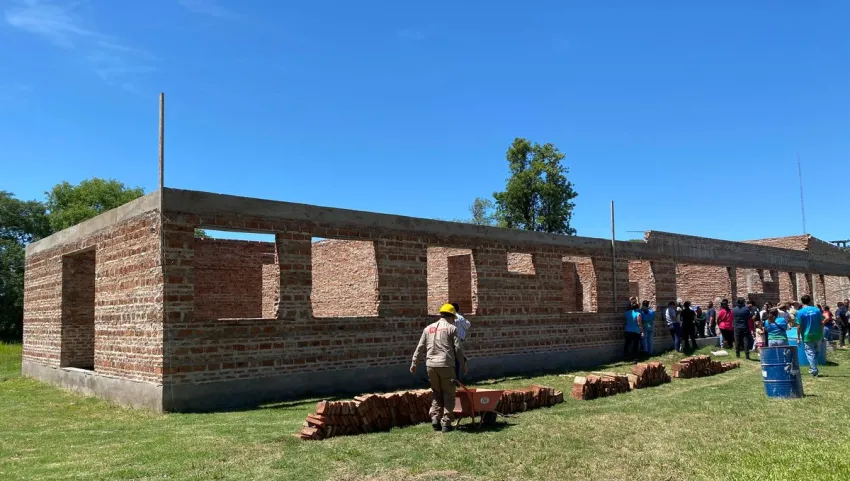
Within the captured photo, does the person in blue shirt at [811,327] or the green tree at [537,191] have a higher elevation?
the green tree at [537,191]

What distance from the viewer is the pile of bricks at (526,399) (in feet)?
34.0

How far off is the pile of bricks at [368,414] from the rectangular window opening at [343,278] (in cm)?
1018

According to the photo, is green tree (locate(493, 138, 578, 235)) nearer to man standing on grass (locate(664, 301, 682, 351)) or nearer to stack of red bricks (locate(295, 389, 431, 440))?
man standing on grass (locate(664, 301, 682, 351))

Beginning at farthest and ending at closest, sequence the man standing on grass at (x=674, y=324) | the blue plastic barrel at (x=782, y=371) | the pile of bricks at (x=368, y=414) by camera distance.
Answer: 1. the man standing on grass at (x=674, y=324)
2. the blue plastic barrel at (x=782, y=371)
3. the pile of bricks at (x=368, y=414)

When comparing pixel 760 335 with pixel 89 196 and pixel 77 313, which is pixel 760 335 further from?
pixel 89 196

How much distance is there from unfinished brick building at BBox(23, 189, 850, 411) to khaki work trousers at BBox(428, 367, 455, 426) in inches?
163

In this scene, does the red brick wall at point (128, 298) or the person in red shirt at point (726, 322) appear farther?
the person in red shirt at point (726, 322)

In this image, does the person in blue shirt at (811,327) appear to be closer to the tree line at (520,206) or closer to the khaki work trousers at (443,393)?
the khaki work trousers at (443,393)

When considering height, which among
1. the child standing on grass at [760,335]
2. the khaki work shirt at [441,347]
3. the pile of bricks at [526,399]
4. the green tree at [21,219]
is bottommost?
the pile of bricks at [526,399]

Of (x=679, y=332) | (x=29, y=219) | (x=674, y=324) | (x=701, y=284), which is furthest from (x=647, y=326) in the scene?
(x=29, y=219)

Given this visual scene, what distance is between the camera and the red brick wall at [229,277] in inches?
768

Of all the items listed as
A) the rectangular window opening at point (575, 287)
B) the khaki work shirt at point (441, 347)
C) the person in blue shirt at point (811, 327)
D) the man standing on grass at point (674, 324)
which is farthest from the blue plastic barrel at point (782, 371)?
the rectangular window opening at point (575, 287)

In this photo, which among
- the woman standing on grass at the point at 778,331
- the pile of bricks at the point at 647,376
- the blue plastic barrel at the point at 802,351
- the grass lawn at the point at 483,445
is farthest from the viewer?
the blue plastic barrel at the point at 802,351

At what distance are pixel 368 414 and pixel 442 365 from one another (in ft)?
3.99
